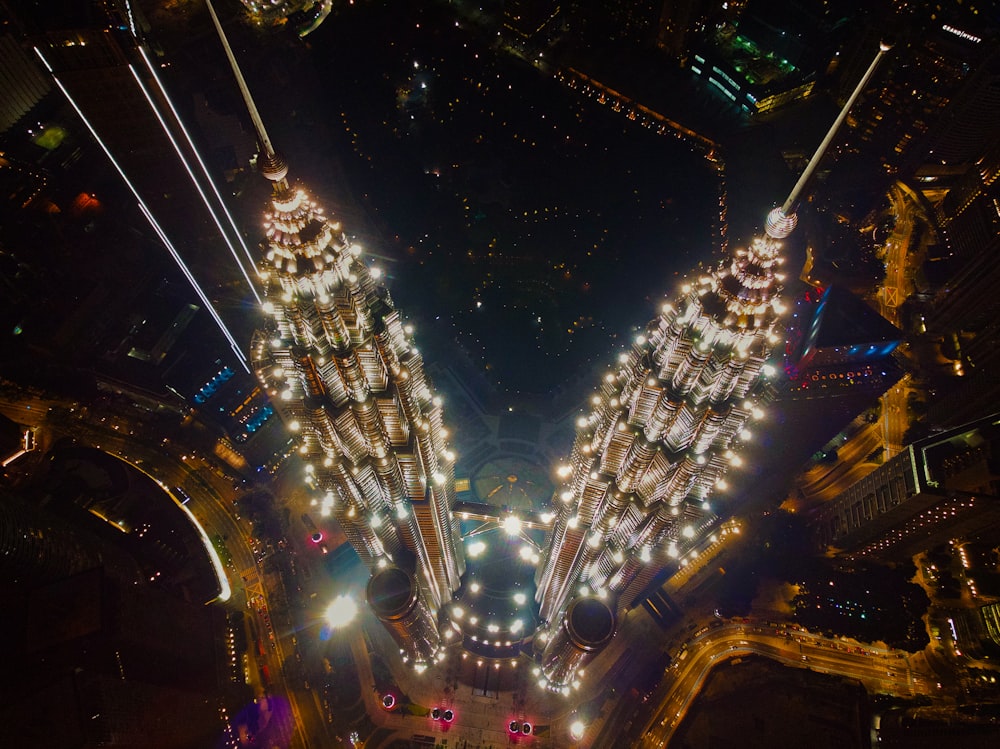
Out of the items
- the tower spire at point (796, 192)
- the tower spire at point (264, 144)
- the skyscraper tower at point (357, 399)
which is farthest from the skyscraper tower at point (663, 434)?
the tower spire at point (264, 144)

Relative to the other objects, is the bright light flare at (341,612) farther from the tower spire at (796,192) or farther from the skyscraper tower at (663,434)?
the tower spire at (796,192)

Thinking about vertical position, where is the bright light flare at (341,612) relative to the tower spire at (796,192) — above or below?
below

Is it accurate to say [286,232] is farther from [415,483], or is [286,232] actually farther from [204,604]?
[204,604]

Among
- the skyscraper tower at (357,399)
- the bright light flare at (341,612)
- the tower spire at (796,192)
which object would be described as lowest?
the bright light flare at (341,612)

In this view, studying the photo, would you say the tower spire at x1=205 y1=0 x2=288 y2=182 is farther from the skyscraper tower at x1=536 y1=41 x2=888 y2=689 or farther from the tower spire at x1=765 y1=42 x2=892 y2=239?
the tower spire at x1=765 y1=42 x2=892 y2=239

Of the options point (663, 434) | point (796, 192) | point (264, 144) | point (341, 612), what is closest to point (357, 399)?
point (264, 144)

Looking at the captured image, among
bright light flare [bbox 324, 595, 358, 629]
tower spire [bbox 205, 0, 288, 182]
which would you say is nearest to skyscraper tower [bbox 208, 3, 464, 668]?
tower spire [bbox 205, 0, 288, 182]
